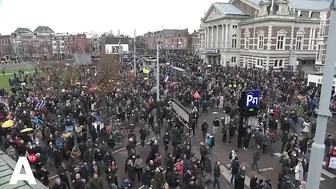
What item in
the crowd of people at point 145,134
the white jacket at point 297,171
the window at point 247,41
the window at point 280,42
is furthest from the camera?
the window at point 247,41

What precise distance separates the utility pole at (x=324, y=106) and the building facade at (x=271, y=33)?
43.9m

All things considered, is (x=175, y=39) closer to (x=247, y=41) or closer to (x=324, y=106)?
(x=247, y=41)

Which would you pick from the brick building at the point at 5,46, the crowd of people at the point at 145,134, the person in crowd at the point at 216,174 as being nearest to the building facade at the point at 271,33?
the crowd of people at the point at 145,134

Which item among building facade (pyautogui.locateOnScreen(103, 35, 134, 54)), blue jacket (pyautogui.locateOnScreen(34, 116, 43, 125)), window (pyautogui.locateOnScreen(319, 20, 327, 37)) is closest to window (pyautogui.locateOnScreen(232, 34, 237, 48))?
window (pyautogui.locateOnScreen(319, 20, 327, 37))

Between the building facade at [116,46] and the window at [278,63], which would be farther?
the building facade at [116,46]

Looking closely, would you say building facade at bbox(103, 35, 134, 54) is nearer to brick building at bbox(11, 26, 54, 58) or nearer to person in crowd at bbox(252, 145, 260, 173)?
brick building at bbox(11, 26, 54, 58)

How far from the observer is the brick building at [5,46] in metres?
109

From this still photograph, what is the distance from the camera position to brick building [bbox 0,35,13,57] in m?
109

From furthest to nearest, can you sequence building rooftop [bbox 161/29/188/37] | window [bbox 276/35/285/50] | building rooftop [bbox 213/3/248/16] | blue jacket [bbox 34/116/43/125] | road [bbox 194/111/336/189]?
building rooftop [bbox 161/29/188/37]
building rooftop [bbox 213/3/248/16]
window [bbox 276/35/285/50]
blue jacket [bbox 34/116/43/125]
road [bbox 194/111/336/189]

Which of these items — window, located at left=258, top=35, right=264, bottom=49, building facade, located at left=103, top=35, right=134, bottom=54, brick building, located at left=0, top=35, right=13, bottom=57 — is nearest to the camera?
window, located at left=258, top=35, right=264, bottom=49

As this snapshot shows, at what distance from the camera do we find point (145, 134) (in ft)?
53.1

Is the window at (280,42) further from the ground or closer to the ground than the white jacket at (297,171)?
further from the ground

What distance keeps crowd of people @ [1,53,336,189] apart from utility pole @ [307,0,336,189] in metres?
6.58

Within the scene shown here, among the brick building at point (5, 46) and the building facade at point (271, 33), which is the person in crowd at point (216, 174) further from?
the brick building at point (5, 46)
